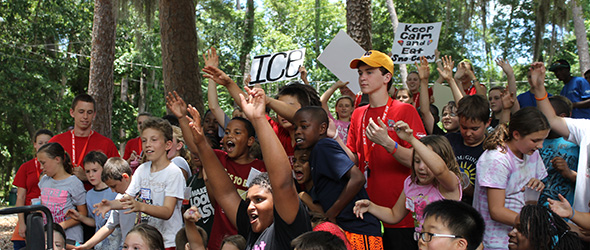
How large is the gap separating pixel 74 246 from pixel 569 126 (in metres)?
4.45

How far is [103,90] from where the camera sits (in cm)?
1337

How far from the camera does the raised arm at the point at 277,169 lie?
10.0 ft

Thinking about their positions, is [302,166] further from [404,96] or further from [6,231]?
[6,231]

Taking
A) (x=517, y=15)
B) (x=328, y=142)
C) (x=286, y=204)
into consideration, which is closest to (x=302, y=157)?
(x=328, y=142)

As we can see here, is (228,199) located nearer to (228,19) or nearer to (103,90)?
(103,90)

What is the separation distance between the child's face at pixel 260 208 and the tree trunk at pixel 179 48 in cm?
691

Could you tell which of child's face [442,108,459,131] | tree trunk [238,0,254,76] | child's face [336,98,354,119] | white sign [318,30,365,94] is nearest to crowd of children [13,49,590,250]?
child's face [442,108,459,131]

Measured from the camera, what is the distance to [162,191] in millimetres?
4844

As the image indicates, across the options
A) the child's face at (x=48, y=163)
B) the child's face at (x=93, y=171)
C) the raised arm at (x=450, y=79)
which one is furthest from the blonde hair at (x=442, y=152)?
the child's face at (x=48, y=163)

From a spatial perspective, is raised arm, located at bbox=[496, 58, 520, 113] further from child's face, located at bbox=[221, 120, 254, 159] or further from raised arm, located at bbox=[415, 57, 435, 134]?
child's face, located at bbox=[221, 120, 254, 159]

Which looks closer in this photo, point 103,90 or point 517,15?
point 103,90

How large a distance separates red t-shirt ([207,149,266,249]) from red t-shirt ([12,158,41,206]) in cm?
269

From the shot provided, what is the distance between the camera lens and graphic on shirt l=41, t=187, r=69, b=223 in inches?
225

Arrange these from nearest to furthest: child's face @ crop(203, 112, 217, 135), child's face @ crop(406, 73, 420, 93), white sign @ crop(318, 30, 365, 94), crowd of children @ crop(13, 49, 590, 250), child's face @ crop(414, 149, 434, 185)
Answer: crowd of children @ crop(13, 49, 590, 250) < child's face @ crop(414, 149, 434, 185) < child's face @ crop(203, 112, 217, 135) < white sign @ crop(318, 30, 365, 94) < child's face @ crop(406, 73, 420, 93)
